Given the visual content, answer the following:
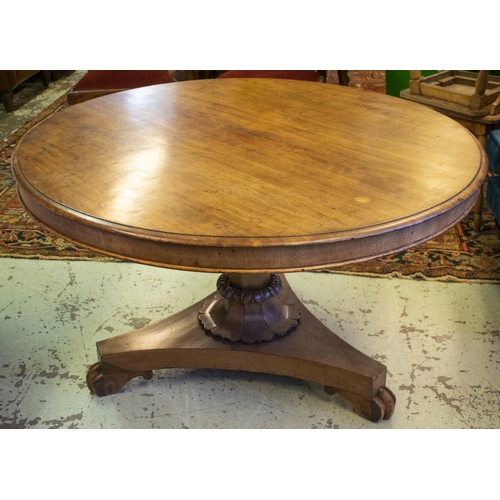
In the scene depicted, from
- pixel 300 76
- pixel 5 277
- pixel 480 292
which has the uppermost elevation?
pixel 300 76

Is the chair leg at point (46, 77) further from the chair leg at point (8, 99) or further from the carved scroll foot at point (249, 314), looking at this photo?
the carved scroll foot at point (249, 314)

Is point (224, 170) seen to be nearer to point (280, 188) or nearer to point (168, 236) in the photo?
point (280, 188)

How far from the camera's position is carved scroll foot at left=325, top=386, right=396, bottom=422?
209cm

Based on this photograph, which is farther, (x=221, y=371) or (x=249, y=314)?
(x=221, y=371)

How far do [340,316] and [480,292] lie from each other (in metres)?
0.60

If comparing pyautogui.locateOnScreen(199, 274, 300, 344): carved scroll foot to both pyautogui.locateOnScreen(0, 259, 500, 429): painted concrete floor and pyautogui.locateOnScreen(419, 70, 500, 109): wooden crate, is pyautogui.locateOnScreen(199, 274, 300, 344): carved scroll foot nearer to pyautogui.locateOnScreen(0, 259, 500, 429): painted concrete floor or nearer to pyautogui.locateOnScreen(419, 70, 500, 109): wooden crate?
pyautogui.locateOnScreen(0, 259, 500, 429): painted concrete floor

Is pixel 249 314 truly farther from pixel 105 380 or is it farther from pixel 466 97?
pixel 466 97

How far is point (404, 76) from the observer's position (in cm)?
383

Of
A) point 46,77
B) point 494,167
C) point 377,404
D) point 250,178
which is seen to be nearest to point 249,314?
point 377,404

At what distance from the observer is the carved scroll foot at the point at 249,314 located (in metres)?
2.23

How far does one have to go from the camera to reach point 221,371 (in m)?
2.37

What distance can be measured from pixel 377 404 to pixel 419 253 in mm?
1152

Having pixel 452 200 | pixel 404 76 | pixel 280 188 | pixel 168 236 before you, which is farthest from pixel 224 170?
pixel 404 76

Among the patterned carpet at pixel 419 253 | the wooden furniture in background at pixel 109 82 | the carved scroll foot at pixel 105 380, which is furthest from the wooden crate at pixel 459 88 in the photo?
the carved scroll foot at pixel 105 380
